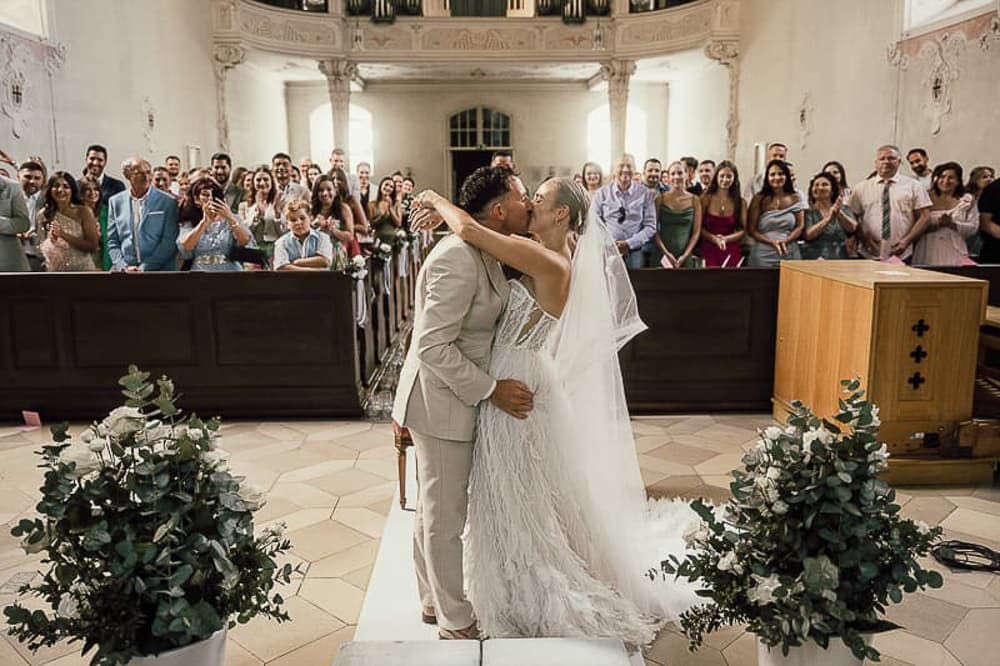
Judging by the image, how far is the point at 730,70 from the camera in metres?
15.3

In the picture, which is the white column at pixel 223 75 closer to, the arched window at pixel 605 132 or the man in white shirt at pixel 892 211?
the arched window at pixel 605 132

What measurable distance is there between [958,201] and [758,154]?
7.76 m

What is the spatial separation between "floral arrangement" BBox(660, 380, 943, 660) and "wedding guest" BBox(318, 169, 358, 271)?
4680 mm

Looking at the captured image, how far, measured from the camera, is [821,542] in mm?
1967

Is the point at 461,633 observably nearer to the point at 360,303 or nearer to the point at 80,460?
the point at 80,460

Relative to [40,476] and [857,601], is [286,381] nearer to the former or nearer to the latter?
[40,476]

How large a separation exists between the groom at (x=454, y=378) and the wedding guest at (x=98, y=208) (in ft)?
15.4

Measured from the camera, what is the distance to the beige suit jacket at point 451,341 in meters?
2.42

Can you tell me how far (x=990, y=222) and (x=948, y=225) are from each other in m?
0.35

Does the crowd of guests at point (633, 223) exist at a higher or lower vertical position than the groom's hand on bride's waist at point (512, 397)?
higher

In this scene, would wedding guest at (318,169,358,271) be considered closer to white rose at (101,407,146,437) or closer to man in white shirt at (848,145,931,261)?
man in white shirt at (848,145,931,261)

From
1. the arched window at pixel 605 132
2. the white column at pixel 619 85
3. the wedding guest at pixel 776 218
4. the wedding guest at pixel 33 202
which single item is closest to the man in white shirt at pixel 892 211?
the wedding guest at pixel 776 218

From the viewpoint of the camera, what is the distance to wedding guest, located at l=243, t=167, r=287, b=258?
6648mm

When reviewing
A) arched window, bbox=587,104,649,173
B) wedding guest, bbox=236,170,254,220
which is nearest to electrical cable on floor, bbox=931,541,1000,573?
wedding guest, bbox=236,170,254,220
